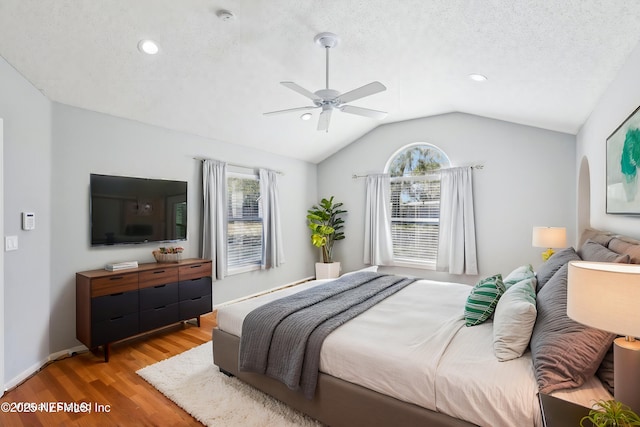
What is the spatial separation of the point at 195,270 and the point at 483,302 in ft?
10.2

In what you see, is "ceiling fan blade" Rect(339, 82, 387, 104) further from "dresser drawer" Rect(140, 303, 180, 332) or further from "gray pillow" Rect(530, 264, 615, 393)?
"dresser drawer" Rect(140, 303, 180, 332)

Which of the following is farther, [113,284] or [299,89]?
[113,284]

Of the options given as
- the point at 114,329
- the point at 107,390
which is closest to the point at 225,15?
the point at 114,329

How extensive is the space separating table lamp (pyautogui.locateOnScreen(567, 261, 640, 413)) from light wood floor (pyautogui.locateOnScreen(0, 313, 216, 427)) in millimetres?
2313

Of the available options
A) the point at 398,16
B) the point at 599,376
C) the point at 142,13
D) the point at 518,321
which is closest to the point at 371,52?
the point at 398,16

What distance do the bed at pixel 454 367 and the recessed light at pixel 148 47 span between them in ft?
7.90

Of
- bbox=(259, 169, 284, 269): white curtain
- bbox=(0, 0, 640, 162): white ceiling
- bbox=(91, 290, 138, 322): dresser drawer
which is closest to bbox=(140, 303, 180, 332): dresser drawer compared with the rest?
bbox=(91, 290, 138, 322): dresser drawer

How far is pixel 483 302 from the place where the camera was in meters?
2.28

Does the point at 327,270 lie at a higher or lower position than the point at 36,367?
higher

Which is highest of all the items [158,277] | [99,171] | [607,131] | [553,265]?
[607,131]

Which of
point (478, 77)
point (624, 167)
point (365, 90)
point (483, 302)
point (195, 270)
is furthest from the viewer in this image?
point (195, 270)

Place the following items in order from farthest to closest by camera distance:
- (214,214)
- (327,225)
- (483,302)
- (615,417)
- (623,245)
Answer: (327,225)
(214,214)
(483,302)
(623,245)
(615,417)

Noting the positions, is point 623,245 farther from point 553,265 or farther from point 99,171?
point 99,171

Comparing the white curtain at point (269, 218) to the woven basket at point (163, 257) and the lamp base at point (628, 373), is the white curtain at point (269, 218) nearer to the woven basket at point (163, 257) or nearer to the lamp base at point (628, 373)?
the woven basket at point (163, 257)
